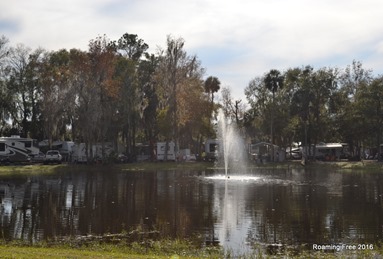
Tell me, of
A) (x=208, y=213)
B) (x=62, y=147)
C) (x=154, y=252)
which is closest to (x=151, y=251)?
(x=154, y=252)

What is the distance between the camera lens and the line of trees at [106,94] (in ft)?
196

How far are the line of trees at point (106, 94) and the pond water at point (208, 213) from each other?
91.6ft

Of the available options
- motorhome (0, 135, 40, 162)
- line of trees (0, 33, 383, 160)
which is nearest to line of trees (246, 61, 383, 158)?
line of trees (0, 33, 383, 160)

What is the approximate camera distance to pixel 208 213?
22.2 metres

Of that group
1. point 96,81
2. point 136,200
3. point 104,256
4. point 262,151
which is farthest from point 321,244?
point 262,151

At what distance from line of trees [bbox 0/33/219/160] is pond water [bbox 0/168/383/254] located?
91.6 ft

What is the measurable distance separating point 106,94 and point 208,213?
41574mm

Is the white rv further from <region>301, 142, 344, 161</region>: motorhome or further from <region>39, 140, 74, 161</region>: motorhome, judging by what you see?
<region>301, 142, 344, 161</region>: motorhome

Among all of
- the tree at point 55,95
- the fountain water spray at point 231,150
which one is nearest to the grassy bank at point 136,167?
the fountain water spray at point 231,150

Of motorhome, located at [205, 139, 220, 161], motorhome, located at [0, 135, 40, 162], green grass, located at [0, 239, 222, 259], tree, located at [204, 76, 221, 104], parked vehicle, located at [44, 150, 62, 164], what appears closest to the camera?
green grass, located at [0, 239, 222, 259]

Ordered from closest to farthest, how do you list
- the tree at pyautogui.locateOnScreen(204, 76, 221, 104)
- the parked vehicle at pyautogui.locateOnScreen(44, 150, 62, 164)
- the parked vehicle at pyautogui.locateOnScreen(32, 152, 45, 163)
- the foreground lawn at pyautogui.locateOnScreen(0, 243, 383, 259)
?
the foreground lawn at pyautogui.locateOnScreen(0, 243, 383, 259), the parked vehicle at pyautogui.locateOnScreen(44, 150, 62, 164), the parked vehicle at pyautogui.locateOnScreen(32, 152, 45, 163), the tree at pyautogui.locateOnScreen(204, 76, 221, 104)

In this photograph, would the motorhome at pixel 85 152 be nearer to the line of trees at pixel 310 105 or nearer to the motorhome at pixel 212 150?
the motorhome at pixel 212 150

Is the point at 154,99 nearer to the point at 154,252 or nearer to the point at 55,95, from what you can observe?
the point at 55,95

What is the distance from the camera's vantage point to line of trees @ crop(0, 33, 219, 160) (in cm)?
5972
